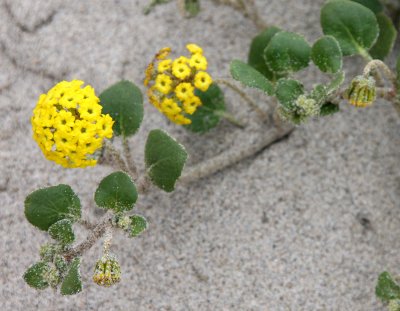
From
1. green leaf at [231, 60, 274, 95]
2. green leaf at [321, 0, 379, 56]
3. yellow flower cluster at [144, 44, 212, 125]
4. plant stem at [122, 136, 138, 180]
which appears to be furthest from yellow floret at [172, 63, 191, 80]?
green leaf at [321, 0, 379, 56]

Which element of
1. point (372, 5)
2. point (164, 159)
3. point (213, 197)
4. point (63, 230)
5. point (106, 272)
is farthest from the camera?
point (372, 5)

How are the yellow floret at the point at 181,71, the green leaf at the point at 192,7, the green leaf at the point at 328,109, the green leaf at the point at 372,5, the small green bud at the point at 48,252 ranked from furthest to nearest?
the green leaf at the point at 192,7
the green leaf at the point at 372,5
the green leaf at the point at 328,109
the yellow floret at the point at 181,71
the small green bud at the point at 48,252

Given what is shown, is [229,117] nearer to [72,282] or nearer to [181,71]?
[181,71]

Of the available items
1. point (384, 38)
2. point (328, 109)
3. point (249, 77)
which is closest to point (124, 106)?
point (249, 77)

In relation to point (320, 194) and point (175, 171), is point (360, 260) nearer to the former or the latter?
point (320, 194)

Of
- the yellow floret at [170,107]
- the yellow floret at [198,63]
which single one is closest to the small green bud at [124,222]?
the yellow floret at [170,107]

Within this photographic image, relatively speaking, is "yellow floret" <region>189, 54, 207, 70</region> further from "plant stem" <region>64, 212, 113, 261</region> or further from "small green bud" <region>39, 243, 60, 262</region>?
"small green bud" <region>39, 243, 60, 262</region>

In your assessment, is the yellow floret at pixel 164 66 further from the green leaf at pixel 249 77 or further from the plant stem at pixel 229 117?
the plant stem at pixel 229 117
